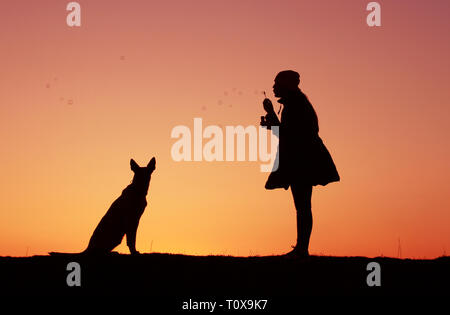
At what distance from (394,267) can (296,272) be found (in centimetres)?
183

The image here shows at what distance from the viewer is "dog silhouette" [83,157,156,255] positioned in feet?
38.3

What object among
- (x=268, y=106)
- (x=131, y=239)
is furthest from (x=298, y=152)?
(x=131, y=239)

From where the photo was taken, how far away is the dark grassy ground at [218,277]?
8531 mm

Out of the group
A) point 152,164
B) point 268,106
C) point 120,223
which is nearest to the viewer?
point 268,106

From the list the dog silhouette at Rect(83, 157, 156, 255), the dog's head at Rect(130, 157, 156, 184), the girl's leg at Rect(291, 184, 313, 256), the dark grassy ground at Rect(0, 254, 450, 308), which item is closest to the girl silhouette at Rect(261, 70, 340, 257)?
the girl's leg at Rect(291, 184, 313, 256)

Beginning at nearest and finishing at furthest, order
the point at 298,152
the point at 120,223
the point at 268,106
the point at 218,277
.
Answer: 1. the point at 218,277
2. the point at 298,152
3. the point at 268,106
4. the point at 120,223

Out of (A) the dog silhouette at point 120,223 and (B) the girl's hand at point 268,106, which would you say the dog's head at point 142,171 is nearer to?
(A) the dog silhouette at point 120,223

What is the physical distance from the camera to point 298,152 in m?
10.6

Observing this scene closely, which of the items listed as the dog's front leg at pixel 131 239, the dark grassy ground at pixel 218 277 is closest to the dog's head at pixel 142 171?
the dog's front leg at pixel 131 239

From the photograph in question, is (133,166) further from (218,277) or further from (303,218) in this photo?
(218,277)

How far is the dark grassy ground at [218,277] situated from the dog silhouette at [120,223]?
3.81ft

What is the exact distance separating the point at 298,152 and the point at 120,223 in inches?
142
